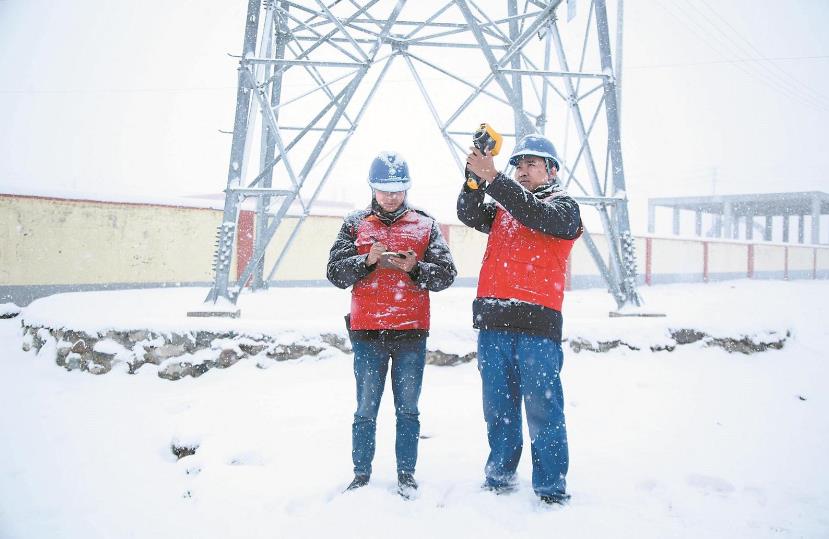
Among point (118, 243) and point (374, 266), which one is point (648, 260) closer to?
point (118, 243)

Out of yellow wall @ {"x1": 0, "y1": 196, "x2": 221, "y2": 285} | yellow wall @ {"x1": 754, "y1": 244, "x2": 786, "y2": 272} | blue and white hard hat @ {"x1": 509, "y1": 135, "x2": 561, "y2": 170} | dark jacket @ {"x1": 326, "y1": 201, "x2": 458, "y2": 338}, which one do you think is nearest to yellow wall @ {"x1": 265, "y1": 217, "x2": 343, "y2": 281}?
yellow wall @ {"x1": 0, "y1": 196, "x2": 221, "y2": 285}

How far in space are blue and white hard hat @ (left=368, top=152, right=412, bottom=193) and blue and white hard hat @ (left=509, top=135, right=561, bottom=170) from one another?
539 millimetres

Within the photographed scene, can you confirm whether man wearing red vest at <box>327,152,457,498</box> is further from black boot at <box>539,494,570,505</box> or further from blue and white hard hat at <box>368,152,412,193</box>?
black boot at <box>539,494,570,505</box>

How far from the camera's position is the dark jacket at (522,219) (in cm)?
205

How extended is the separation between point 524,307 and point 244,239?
30.4 feet

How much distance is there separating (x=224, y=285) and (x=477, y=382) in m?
2.58

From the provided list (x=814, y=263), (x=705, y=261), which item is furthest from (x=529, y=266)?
(x=814, y=263)

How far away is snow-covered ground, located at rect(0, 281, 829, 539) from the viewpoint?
2.13 m

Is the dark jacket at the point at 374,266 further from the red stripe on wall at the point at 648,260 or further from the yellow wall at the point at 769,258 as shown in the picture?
the yellow wall at the point at 769,258

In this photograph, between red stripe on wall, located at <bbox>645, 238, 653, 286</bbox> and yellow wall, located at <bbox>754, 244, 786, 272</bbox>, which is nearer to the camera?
red stripe on wall, located at <bbox>645, 238, 653, 286</bbox>

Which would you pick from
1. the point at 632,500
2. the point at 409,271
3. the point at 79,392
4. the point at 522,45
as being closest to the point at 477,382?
the point at 632,500

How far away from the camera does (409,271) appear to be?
224 centimetres

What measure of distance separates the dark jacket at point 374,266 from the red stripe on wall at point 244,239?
8534 millimetres

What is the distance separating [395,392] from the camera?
2348mm
